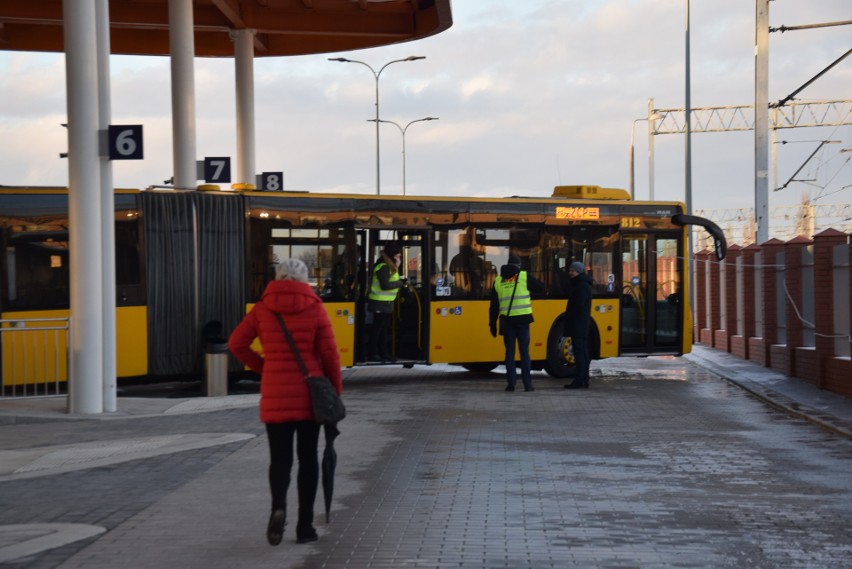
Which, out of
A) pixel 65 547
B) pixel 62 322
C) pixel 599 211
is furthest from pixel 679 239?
pixel 65 547

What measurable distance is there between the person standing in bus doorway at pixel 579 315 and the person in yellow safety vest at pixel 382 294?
2.64 m

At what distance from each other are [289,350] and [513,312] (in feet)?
40.6

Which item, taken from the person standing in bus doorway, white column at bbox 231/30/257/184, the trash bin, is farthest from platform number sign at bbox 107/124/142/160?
white column at bbox 231/30/257/184

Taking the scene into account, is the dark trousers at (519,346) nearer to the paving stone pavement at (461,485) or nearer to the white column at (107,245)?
the paving stone pavement at (461,485)

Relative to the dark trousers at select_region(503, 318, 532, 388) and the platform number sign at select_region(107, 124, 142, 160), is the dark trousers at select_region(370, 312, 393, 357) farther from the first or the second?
the platform number sign at select_region(107, 124, 142, 160)

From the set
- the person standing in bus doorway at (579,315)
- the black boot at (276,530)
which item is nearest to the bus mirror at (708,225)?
the person standing in bus doorway at (579,315)

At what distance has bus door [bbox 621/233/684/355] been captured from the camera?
24.3 metres

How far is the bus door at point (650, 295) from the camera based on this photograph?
79.7 ft

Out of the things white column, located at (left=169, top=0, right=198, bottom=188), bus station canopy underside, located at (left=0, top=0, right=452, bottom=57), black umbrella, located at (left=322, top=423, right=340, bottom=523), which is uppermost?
bus station canopy underside, located at (left=0, top=0, right=452, bottom=57)

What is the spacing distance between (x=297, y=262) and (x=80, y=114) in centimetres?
873

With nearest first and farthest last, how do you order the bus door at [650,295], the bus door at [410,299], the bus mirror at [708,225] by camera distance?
the bus door at [410,299]
the bus mirror at [708,225]
the bus door at [650,295]

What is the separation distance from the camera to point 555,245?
2370 cm

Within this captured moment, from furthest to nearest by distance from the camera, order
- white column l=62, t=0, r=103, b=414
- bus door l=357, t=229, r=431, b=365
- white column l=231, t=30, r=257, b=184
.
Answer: white column l=231, t=30, r=257, b=184
bus door l=357, t=229, r=431, b=365
white column l=62, t=0, r=103, b=414

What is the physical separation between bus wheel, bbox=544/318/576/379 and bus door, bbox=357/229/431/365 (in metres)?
2.42
